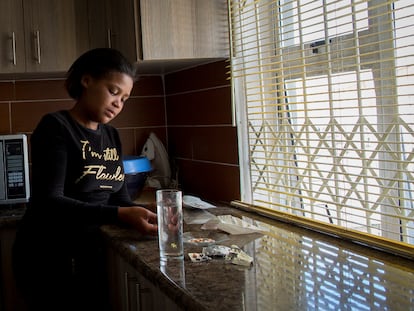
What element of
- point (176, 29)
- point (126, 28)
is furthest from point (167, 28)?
point (126, 28)

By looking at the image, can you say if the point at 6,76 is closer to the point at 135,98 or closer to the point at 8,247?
the point at 135,98

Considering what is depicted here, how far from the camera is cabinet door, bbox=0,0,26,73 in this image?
220 cm

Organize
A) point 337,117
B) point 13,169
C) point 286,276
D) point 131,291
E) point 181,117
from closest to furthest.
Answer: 1. point 286,276
2. point 337,117
3. point 131,291
4. point 13,169
5. point 181,117

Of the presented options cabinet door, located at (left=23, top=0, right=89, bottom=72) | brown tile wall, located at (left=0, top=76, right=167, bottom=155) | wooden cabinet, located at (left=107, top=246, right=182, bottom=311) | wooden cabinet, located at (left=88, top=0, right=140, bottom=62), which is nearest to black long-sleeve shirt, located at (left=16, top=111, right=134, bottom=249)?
wooden cabinet, located at (left=107, top=246, right=182, bottom=311)

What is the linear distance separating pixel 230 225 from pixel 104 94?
53 cm

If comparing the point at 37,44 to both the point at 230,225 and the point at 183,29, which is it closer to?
the point at 183,29

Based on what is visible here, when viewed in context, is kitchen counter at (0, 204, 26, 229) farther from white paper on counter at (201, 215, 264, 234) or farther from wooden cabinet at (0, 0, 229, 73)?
white paper on counter at (201, 215, 264, 234)

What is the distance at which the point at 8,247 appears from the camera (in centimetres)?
209

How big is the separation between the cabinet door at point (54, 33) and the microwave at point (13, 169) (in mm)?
314

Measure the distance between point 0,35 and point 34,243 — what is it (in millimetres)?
1008

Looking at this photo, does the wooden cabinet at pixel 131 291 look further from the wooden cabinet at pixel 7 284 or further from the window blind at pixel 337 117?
the wooden cabinet at pixel 7 284

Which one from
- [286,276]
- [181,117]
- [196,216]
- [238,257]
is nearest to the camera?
[286,276]

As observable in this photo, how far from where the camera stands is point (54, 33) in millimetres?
2252

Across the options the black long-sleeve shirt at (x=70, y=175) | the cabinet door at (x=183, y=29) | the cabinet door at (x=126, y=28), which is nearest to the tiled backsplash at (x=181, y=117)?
the cabinet door at (x=183, y=29)
